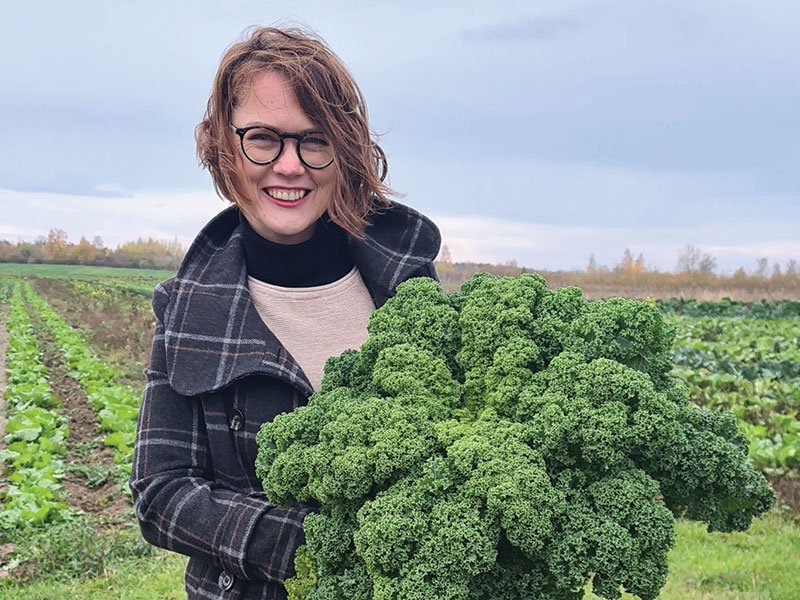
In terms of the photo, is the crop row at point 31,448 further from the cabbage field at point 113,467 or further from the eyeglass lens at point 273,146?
the eyeglass lens at point 273,146

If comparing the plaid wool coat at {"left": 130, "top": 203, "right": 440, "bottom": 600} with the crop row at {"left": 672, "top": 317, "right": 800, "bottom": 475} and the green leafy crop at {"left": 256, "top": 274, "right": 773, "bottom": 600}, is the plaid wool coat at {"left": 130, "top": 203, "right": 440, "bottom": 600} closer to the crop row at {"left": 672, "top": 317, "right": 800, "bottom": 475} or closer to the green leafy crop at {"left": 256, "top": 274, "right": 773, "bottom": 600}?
the green leafy crop at {"left": 256, "top": 274, "right": 773, "bottom": 600}

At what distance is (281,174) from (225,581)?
4.57 feet

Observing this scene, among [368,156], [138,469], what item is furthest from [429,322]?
[138,469]

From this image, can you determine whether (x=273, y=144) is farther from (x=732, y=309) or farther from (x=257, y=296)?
(x=732, y=309)

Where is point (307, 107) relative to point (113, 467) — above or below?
above

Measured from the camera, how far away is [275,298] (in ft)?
9.82

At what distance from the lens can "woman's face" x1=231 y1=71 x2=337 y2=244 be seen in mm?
2660

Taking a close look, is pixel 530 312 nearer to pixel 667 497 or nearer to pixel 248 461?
pixel 667 497

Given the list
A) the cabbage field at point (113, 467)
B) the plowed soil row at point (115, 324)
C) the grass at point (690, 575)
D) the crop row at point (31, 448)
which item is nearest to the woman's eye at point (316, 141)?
the cabbage field at point (113, 467)

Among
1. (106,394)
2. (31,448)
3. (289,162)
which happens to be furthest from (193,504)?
(106,394)

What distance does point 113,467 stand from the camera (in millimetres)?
9445

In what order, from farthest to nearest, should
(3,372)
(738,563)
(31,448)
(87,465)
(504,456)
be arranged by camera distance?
(3,372) → (31,448) → (87,465) → (738,563) → (504,456)

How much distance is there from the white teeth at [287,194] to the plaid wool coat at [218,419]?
377 mm

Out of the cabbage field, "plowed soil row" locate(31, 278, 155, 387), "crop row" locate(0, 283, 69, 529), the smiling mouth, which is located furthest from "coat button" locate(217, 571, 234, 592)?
"plowed soil row" locate(31, 278, 155, 387)
